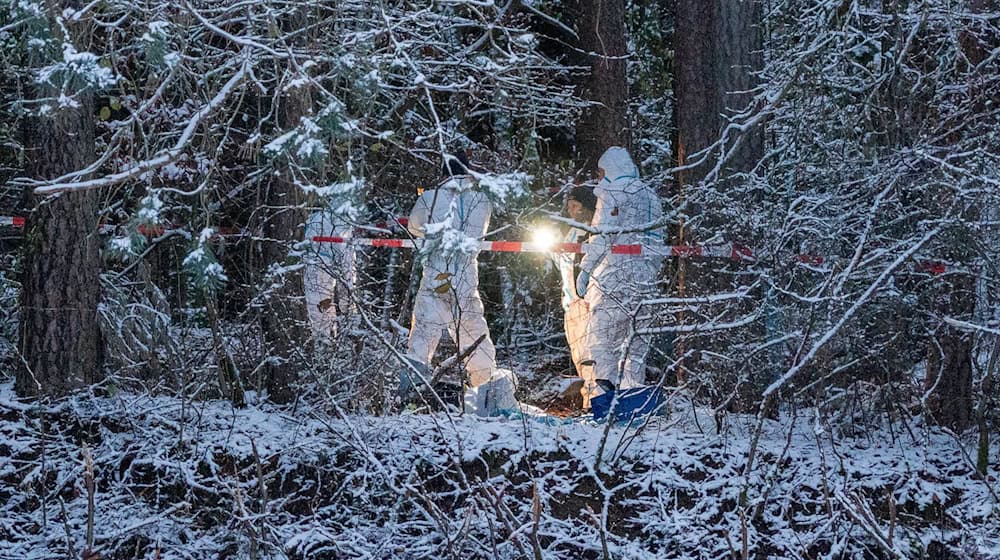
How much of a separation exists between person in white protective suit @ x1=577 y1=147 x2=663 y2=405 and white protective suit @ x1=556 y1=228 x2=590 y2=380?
17cm

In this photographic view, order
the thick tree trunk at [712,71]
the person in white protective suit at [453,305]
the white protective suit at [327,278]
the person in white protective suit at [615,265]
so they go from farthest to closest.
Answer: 1. the thick tree trunk at [712,71]
2. the person in white protective suit at [453,305]
3. the person in white protective suit at [615,265]
4. the white protective suit at [327,278]

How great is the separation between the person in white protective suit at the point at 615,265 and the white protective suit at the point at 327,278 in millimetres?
1700

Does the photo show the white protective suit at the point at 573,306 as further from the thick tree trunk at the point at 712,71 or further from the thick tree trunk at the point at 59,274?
the thick tree trunk at the point at 59,274

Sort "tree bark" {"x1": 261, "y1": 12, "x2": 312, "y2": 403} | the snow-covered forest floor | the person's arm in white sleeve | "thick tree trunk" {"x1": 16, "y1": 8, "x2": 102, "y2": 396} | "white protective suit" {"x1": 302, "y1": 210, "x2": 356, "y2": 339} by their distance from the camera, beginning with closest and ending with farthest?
the snow-covered forest floor < "white protective suit" {"x1": 302, "y1": 210, "x2": 356, "y2": 339} < "tree bark" {"x1": 261, "y1": 12, "x2": 312, "y2": 403} < "thick tree trunk" {"x1": 16, "y1": 8, "x2": 102, "y2": 396} < the person's arm in white sleeve

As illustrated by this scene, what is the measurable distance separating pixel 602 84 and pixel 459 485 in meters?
6.43

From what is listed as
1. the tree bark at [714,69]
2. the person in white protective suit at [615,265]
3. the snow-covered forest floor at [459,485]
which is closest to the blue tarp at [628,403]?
the snow-covered forest floor at [459,485]

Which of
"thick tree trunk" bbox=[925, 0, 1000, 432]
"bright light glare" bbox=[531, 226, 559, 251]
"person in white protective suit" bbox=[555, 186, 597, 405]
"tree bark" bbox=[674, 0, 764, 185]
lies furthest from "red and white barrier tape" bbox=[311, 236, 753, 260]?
"thick tree trunk" bbox=[925, 0, 1000, 432]

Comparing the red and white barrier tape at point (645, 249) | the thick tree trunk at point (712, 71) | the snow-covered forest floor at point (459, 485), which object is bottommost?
the snow-covered forest floor at point (459, 485)

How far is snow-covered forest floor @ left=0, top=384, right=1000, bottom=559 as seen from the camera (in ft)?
20.3

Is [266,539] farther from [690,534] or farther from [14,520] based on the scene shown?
[690,534]

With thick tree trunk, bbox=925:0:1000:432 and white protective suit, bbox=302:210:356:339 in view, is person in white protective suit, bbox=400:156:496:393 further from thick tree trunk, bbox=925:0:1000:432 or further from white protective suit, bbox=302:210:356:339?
thick tree trunk, bbox=925:0:1000:432

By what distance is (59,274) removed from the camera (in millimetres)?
7551

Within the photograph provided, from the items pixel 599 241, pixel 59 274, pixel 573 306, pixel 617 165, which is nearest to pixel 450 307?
pixel 573 306

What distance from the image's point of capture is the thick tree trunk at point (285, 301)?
7.28 meters
